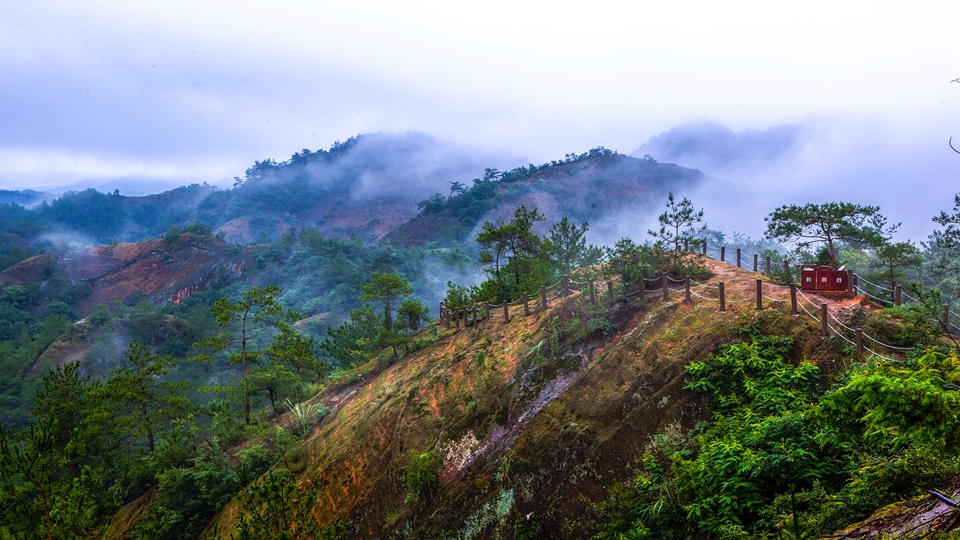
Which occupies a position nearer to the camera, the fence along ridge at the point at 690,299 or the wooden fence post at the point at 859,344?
the wooden fence post at the point at 859,344

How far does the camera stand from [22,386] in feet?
127

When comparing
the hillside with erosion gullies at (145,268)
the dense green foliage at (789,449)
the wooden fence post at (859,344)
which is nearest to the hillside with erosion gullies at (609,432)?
the dense green foliage at (789,449)

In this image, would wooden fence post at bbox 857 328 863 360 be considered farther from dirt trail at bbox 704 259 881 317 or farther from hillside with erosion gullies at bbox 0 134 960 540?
dirt trail at bbox 704 259 881 317

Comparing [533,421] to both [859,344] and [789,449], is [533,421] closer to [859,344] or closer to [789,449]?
[789,449]

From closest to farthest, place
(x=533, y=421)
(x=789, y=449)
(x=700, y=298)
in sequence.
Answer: (x=789, y=449)
(x=533, y=421)
(x=700, y=298)

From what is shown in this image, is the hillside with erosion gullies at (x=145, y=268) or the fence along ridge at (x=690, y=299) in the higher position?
the fence along ridge at (x=690, y=299)

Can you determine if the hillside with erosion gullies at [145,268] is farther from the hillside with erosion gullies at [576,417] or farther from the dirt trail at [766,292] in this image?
the dirt trail at [766,292]

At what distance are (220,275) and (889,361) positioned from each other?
230ft

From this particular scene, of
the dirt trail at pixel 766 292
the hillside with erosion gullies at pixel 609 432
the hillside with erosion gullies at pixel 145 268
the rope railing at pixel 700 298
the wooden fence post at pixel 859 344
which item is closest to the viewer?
the hillside with erosion gullies at pixel 609 432

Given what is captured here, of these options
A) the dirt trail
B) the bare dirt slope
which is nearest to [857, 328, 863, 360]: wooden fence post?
the bare dirt slope

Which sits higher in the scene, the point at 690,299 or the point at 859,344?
the point at 690,299

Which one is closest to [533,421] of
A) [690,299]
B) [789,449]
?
[690,299]

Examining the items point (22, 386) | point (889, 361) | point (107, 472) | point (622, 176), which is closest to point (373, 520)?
point (889, 361)

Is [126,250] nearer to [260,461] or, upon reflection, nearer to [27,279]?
[27,279]
